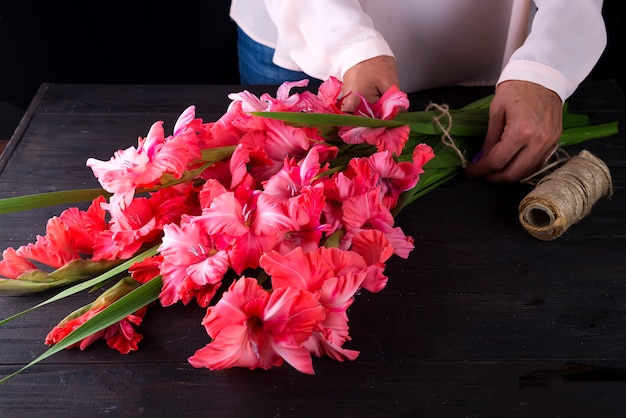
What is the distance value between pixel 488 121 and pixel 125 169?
61 centimetres

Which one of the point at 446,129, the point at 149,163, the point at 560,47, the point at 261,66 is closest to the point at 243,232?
the point at 149,163

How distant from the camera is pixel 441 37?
1228mm

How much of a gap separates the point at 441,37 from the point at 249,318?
0.80 m

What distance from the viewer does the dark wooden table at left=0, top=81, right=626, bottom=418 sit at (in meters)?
0.67

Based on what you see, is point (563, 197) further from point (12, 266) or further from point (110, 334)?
point (12, 266)

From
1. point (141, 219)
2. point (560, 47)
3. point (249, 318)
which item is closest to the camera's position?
point (249, 318)

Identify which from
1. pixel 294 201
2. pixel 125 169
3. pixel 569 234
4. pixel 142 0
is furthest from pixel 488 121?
pixel 142 0

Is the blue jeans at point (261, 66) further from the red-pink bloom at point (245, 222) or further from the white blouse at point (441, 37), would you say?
the red-pink bloom at point (245, 222)

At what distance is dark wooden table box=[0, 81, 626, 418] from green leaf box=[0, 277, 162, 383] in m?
0.06

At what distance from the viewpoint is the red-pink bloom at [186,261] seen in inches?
26.9

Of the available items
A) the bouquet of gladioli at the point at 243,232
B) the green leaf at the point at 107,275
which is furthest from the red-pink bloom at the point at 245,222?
the green leaf at the point at 107,275

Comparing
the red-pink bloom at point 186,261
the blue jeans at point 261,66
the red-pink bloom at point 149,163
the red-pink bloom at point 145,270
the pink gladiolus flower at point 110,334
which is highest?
the red-pink bloom at point 149,163

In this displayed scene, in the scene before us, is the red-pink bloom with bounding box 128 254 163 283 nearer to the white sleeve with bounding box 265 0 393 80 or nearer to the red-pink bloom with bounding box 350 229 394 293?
the red-pink bloom with bounding box 350 229 394 293

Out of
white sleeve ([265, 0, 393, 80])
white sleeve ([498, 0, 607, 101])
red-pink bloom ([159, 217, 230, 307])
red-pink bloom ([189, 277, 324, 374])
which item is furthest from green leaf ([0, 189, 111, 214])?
white sleeve ([498, 0, 607, 101])
